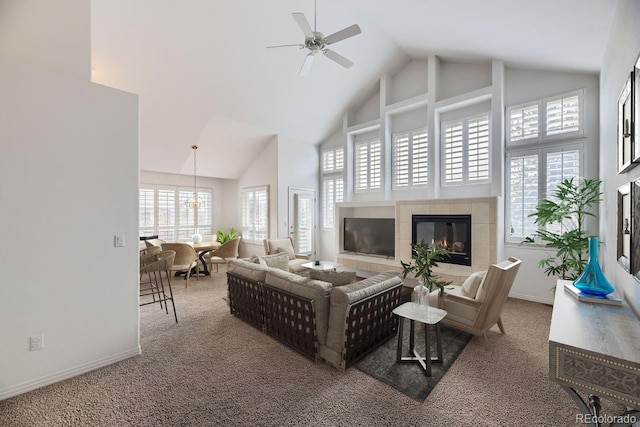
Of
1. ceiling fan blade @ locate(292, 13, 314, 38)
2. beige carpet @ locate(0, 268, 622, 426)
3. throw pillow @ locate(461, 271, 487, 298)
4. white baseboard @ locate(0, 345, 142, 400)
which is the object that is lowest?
beige carpet @ locate(0, 268, 622, 426)

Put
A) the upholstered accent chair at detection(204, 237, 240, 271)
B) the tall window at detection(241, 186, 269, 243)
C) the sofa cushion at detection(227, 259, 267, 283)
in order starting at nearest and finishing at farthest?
the sofa cushion at detection(227, 259, 267, 283) < the upholstered accent chair at detection(204, 237, 240, 271) < the tall window at detection(241, 186, 269, 243)

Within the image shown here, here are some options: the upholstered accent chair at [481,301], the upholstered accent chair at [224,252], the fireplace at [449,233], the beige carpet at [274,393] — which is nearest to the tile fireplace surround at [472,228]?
the fireplace at [449,233]

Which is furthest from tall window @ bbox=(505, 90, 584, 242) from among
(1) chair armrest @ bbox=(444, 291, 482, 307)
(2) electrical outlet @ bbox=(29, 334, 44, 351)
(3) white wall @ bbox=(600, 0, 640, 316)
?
(2) electrical outlet @ bbox=(29, 334, 44, 351)

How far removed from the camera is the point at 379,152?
6.48 m

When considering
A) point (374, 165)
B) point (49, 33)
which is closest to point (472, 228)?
point (374, 165)

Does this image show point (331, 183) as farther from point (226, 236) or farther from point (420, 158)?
point (226, 236)

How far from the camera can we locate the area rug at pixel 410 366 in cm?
227

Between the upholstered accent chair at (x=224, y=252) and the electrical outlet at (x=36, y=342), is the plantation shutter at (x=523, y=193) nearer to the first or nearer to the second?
the upholstered accent chair at (x=224, y=252)

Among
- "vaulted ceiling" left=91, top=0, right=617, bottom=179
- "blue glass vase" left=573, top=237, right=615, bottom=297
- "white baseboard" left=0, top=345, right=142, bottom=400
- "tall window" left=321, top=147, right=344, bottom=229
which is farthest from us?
"tall window" left=321, top=147, right=344, bottom=229

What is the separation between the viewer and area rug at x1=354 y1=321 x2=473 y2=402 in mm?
2268

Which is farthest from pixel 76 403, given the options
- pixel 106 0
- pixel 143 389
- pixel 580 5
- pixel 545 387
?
pixel 580 5

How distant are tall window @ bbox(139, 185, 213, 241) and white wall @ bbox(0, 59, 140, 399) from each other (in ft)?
15.8

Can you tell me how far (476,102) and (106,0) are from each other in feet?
19.1

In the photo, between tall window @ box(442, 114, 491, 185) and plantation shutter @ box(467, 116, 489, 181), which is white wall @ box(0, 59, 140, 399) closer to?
tall window @ box(442, 114, 491, 185)
